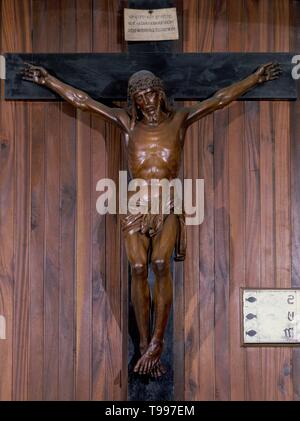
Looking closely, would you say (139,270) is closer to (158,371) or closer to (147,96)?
(158,371)

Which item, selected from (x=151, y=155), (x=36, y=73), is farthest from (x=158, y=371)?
(x=36, y=73)

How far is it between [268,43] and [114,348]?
1.02 m

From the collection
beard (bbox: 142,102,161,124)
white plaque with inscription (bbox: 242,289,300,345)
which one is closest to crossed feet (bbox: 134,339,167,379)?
white plaque with inscription (bbox: 242,289,300,345)

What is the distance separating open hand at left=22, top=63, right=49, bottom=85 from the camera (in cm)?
176

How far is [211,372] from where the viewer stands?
1.79 metres

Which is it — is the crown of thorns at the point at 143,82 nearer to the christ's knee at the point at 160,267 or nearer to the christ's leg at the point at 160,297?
the christ's leg at the point at 160,297

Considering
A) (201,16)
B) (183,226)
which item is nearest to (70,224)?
(183,226)

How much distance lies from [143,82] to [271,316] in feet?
2.47

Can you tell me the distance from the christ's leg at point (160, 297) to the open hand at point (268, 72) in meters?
0.50

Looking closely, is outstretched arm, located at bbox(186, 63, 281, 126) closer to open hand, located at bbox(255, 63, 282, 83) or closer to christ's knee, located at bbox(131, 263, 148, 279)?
open hand, located at bbox(255, 63, 282, 83)

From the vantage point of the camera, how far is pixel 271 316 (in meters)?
1.79
